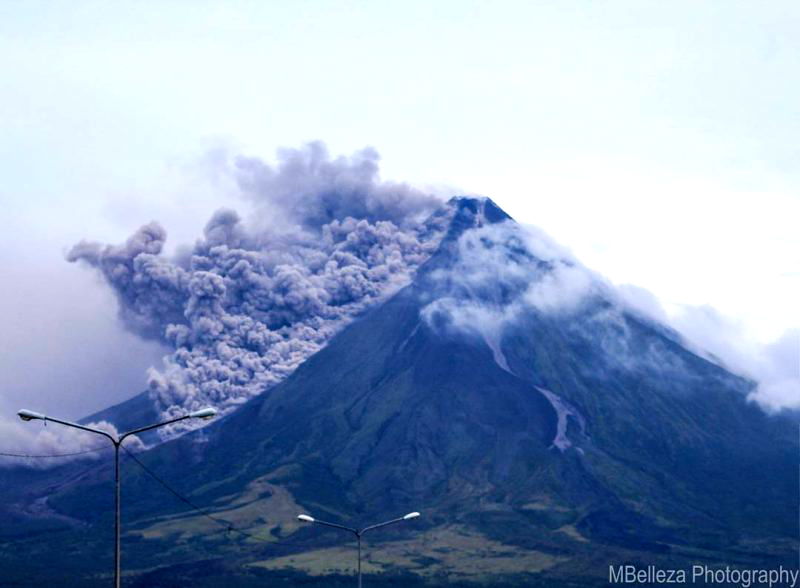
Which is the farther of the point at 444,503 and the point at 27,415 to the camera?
the point at 444,503

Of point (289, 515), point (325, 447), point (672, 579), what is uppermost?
point (325, 447)

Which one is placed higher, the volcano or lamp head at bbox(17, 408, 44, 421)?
the volcano

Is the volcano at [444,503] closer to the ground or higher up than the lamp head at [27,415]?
higher up

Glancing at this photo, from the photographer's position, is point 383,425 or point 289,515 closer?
point 289,515

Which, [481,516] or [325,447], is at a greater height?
[325,447]

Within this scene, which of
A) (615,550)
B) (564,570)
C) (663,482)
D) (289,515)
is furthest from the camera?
(663,482)

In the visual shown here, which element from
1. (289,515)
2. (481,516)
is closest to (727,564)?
(481,516)

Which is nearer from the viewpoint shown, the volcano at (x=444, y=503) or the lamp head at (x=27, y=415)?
the lamp head at (x=27, y=415)

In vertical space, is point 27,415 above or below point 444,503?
below

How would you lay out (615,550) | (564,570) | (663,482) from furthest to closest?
1. (663,482)
2. (615,550)
3. (564,570)

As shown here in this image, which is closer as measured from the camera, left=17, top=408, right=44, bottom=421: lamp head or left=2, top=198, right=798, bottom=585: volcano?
left=17, top=408, right=44, bottom=421: lamp head

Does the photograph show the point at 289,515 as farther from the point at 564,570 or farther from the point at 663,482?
the point at 663,482
